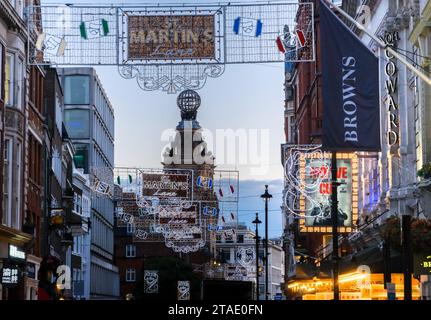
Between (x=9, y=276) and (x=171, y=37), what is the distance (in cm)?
1212

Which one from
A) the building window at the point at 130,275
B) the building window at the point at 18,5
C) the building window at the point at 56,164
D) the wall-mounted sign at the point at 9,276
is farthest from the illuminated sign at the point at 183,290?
the wall-mounted sign at the point at 9,276

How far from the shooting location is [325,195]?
4816cm

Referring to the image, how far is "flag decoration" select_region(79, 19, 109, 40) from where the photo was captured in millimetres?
28438

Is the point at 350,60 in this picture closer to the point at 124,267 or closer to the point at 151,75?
the point at 151,75

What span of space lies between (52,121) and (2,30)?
24262mm

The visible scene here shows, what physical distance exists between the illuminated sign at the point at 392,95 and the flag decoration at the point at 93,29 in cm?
1909

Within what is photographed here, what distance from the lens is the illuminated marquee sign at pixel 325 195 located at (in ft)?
155

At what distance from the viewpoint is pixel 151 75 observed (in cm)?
2928

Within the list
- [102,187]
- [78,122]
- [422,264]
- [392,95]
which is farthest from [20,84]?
[78,122]

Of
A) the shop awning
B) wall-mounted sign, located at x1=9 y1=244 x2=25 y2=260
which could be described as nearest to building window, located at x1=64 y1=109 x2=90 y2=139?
the shop awning

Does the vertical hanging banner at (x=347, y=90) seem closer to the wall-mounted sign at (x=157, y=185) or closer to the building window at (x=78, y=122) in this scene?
the wall-mounted sign at (x=157, y=185)
